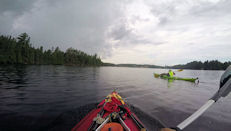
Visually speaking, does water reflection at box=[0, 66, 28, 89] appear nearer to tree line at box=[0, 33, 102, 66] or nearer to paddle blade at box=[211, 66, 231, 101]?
paddle blade at box=[211, 66, 231, 101]

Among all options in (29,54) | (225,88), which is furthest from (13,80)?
(29,54)

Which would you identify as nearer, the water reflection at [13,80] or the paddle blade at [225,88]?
the paddle blade at [225,88]

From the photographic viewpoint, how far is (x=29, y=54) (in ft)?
216

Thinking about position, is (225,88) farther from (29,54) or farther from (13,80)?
(29,54)

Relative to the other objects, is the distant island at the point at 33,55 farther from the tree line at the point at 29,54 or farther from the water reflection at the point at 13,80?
the water reflection at the point at 13,80

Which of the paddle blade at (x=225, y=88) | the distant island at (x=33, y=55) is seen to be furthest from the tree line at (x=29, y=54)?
the paddle blade at (x=225, y=88)

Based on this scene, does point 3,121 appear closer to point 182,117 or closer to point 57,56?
point 182,117

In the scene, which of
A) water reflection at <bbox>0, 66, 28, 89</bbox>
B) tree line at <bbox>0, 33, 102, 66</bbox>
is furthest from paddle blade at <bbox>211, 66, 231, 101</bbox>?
tree line at <bbox>0, 33, 102, 66</bbox>

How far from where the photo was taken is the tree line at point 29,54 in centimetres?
5703

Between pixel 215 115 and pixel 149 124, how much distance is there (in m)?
4.78

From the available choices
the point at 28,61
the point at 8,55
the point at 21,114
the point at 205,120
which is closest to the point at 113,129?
the point at 21,114

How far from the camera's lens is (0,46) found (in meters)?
57.3

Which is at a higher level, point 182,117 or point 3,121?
point 3,121

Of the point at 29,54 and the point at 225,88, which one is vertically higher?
the point at 29,54
